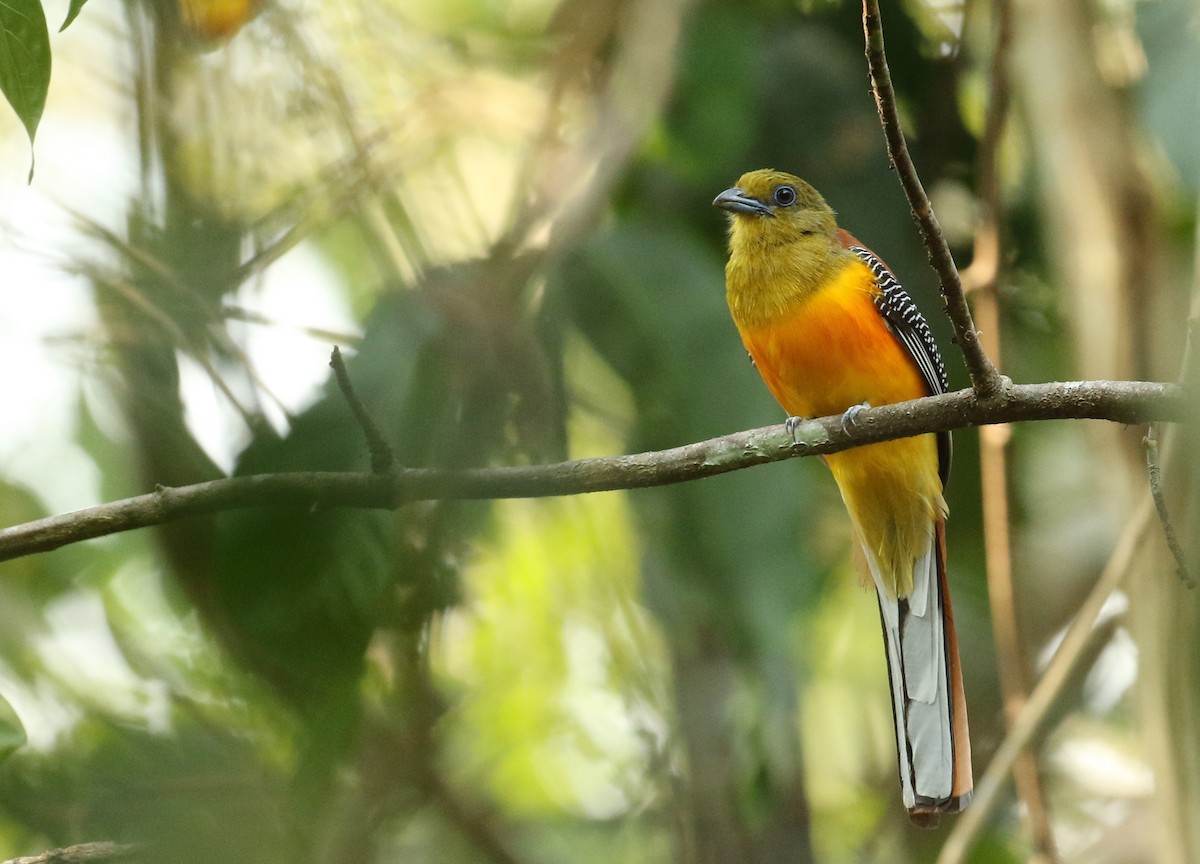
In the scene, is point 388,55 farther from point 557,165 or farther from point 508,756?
point 508,756

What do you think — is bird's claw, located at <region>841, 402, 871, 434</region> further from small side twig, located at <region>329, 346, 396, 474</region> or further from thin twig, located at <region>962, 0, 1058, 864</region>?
thin twig, located at <region>962, 0, 1058, 864</region>

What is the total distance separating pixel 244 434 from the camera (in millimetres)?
3348

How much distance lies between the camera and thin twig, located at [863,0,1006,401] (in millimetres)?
Result: 2021

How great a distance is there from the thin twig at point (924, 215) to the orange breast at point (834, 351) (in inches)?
41.6

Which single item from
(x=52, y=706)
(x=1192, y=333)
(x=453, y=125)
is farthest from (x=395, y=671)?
(x=453, y=125)

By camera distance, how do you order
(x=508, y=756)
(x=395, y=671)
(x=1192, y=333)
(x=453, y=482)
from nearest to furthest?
(x=1192, y=333), (x=453, y=482), (x=395, y=671), (x=508, y=756)

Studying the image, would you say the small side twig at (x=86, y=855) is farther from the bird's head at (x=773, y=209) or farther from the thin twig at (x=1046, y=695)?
the bird's head at (x=773, y=209)

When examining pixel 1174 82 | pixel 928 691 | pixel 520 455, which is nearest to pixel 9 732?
pixel 520 455

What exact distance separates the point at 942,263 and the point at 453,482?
42.4 inches

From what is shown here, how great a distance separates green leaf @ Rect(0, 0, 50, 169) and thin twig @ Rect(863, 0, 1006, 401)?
1239 mm

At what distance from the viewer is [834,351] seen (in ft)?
11.4

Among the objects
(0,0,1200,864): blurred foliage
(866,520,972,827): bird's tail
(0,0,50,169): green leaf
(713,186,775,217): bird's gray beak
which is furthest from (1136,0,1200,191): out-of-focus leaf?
(0,0,50,169): green leaf

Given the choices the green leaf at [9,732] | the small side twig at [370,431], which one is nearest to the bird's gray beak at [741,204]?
the small side twig at [370,431]

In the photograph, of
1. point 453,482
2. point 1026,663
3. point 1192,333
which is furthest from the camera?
point 1026,663
